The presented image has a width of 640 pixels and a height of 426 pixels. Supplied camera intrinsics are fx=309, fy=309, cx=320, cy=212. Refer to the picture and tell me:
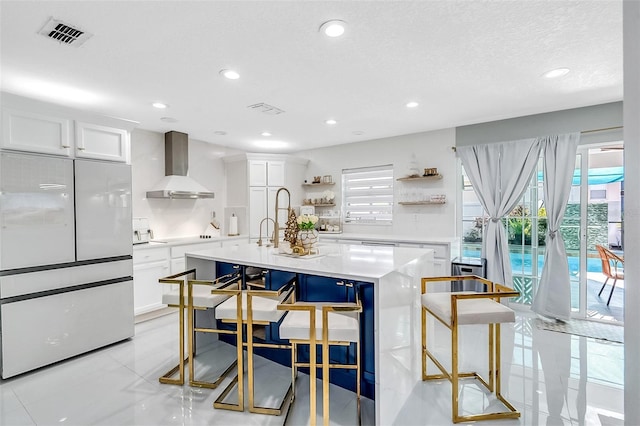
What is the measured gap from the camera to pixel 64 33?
205 cm

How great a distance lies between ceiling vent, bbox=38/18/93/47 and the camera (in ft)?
6.43

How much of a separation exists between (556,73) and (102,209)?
4398mm

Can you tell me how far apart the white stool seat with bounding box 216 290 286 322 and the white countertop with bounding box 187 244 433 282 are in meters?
0.26

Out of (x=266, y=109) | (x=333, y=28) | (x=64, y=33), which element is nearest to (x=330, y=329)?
(x=333, y=28)

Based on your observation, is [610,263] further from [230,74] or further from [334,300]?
[230,74]

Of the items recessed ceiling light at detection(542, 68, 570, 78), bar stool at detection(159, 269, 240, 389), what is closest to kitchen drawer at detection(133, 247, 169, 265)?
bar stool at detection(159, 269, 240, 389)

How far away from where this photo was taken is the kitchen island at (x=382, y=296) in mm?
1794

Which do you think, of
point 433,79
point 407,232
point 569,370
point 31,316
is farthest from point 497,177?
point 31,316

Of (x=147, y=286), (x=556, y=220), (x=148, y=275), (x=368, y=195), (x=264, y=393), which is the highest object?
(x=368, y=195)

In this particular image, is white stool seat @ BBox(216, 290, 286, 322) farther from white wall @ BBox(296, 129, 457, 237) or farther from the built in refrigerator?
A: white wall @ BBox(296, 129, 457, 237)

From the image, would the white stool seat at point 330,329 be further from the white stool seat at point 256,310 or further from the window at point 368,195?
the window at point 368,195

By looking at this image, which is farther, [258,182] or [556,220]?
[258,182]

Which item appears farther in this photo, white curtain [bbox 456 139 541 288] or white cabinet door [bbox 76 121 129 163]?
white curtain [bbox 456 139 541 288]

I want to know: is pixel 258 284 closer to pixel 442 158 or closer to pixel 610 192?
pixel 442 158
